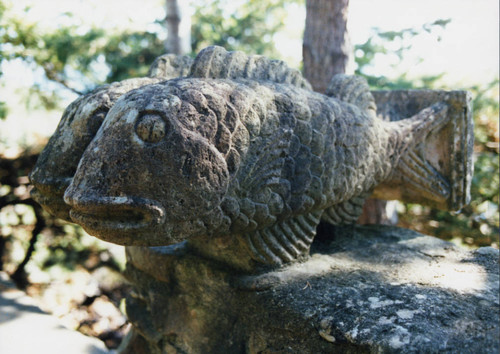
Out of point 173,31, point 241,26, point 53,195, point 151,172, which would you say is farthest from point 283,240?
point 241,26

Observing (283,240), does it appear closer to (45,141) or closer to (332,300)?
(332,300)

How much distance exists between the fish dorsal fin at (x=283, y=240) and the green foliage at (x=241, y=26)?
430cm

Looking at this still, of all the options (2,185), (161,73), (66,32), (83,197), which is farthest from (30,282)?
(83,197)

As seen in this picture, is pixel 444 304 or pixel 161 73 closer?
pixel 444 304

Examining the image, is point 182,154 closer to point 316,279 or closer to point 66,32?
point 316,279

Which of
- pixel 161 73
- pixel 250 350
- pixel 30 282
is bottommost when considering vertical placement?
pixel 30 282

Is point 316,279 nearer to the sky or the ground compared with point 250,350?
nearer to the sky

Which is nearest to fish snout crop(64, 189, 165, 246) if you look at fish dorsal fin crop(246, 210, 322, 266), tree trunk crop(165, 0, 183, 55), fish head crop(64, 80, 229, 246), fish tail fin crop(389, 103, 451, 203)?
fish head crop(64, 80, 229, 246)

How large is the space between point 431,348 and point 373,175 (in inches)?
41.5

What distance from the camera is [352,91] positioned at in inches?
86.2

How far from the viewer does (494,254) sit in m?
1.96

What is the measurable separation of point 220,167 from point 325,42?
2.20m

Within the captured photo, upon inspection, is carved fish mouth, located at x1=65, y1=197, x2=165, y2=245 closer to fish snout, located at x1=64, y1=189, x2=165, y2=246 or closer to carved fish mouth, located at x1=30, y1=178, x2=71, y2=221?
fish snout, located at x1=64, y1=189, x2=165, y2=246

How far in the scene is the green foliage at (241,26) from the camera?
18.9 feet
